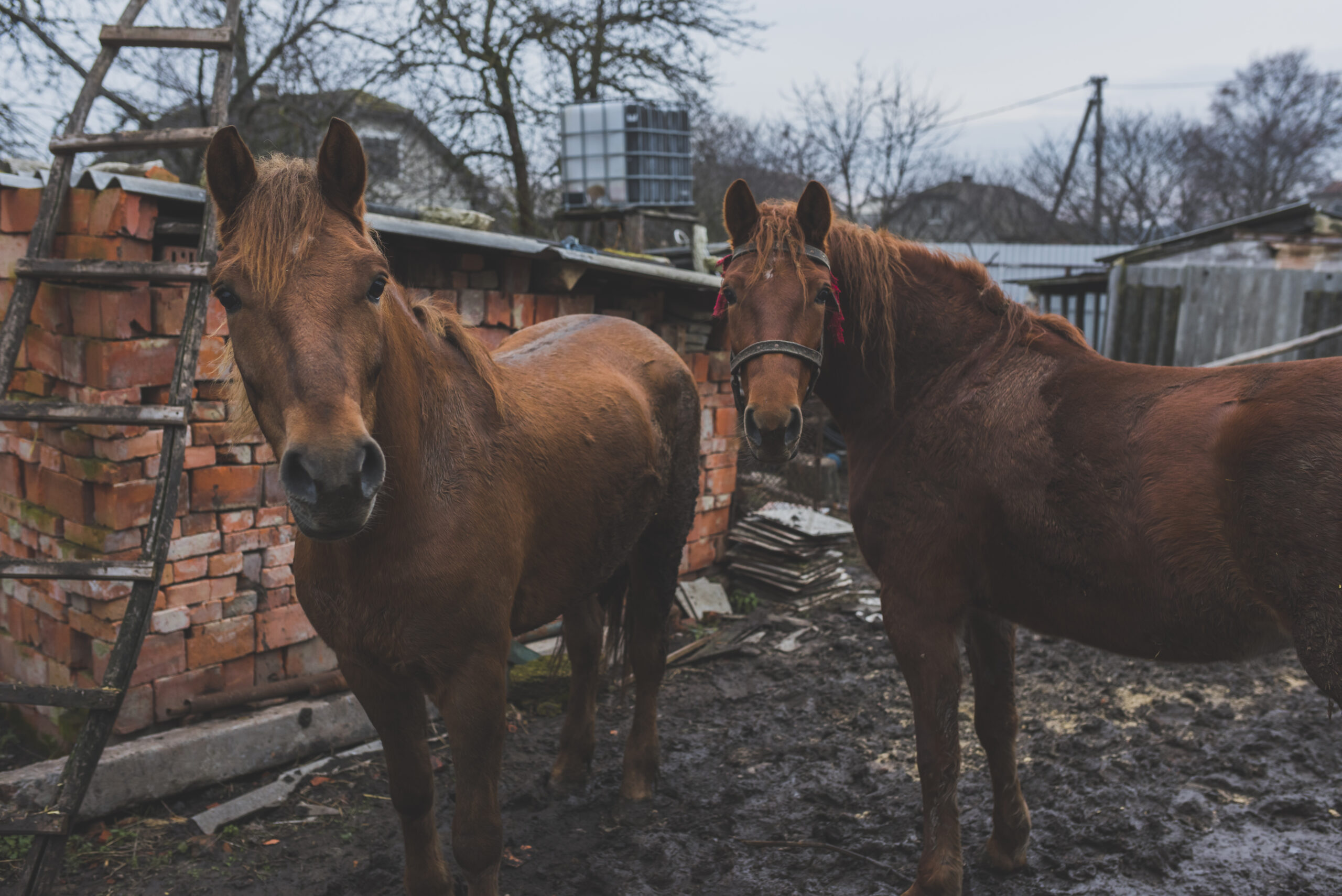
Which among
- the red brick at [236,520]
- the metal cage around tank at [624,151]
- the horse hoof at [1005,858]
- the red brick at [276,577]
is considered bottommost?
the horse hoof at [1005,858]

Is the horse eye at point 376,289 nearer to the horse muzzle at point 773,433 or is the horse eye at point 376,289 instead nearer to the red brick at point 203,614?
the horse muzzle at point 773,433

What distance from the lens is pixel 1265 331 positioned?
32.4 ft

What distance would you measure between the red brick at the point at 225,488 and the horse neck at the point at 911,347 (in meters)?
2.82

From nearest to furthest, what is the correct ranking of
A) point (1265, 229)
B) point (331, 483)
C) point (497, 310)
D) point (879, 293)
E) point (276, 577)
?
1. point (331, 483)
2. point (879, 293)
3. point (276, 577)
4. point (497, 310)
5. point (1265, 229)

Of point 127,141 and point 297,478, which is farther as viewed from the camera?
point 127,141

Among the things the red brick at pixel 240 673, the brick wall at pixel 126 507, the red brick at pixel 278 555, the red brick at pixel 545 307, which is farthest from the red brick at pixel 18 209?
the red brick at pixel 545 307

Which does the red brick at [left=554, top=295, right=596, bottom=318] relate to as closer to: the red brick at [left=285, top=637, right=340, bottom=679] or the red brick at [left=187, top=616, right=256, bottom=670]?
the red brick at [left=285, top=637, right=340, bottom=679]

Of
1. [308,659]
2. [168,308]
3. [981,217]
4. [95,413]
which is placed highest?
[981,217]

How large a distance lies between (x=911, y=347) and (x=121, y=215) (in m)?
3.36

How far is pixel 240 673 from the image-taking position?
4086 mm

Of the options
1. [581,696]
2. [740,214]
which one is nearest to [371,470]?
[740,214]

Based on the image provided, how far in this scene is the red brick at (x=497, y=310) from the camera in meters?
5.16

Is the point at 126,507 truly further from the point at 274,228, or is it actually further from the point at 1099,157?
the point at 1099,157

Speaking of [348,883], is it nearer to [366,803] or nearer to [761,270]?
[366,803]
